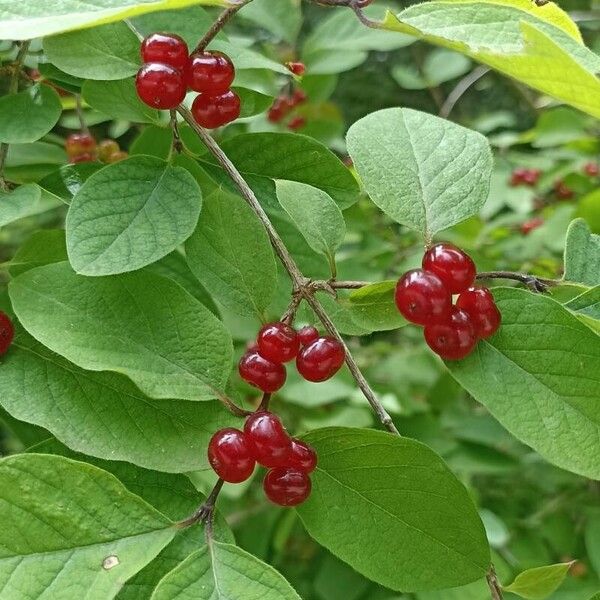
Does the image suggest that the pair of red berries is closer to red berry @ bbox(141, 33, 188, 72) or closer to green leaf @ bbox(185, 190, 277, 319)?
green leaf @ bbox(185, 190, 277, 319)

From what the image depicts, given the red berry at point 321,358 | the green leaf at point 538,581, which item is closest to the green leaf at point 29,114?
the red berry at point 321,358

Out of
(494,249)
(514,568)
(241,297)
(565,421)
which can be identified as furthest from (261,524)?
(565,421)

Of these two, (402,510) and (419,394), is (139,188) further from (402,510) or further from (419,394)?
(419,394)

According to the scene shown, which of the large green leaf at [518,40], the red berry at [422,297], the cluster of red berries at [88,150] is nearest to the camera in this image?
the large green leaf at [518,40]

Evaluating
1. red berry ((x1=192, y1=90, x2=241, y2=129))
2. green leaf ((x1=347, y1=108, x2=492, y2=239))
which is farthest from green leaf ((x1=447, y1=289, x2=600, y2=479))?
red berry ((x1=192, y1=90, x2=241, y2=129))

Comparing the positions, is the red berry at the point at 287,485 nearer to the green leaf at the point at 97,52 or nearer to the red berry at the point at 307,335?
the red berry at the point at 307,335
